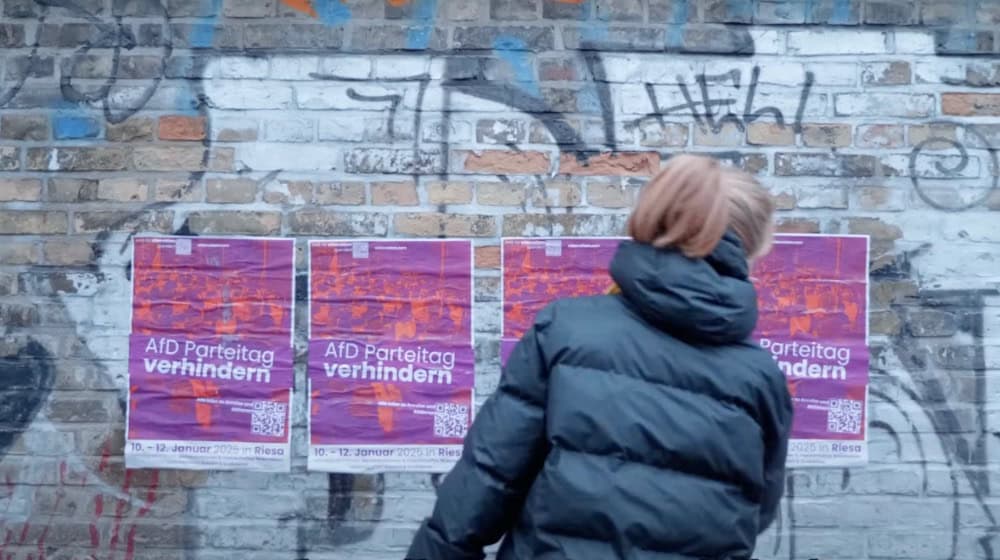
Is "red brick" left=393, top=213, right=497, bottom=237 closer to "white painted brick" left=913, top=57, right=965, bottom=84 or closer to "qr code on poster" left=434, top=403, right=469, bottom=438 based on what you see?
"qr code on poster" left=434, top=403, right=469, bottom=438

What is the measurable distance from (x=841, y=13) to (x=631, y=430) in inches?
91.0

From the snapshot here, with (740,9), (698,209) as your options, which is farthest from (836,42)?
(698,209)

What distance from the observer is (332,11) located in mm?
3848

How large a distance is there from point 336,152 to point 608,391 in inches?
78.7

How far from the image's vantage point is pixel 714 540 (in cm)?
209

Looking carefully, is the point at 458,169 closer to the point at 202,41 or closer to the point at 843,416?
the point at 202,41

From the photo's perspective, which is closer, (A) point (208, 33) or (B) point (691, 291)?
(B) point (691, 291)

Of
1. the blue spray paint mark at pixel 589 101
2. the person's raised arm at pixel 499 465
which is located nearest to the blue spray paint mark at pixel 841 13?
the blue spray paint mark at pixel 589 101

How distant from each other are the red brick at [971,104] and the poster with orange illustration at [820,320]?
1.72 ft

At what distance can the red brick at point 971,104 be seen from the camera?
3863 mm

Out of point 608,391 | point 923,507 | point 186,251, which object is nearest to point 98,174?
point 186,251

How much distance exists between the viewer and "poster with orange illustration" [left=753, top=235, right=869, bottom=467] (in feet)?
12.6

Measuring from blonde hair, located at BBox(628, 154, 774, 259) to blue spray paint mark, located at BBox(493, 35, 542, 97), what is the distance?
5.47ft

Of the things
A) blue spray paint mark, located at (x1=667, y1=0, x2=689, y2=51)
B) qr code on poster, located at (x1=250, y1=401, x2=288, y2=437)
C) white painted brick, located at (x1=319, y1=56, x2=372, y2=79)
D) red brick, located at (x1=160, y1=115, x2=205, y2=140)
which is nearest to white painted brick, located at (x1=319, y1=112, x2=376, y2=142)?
white painted brick, located at (x1=319, y1=56, x2=372, y2=79)
